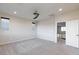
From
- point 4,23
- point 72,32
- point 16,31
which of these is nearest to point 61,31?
point 72,32

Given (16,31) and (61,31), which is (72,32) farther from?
(16,31)

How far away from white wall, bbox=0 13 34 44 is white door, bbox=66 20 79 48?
215 cm

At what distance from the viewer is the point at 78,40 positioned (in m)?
3.77

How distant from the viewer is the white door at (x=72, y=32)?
3.84m

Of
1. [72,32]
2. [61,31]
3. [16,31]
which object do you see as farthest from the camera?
[61,31]

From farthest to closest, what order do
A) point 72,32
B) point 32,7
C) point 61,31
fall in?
point 61,31, point 72,32, point 32,7

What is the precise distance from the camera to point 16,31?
3.21 m

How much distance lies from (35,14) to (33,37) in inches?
38.0

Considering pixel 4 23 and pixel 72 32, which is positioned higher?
pixel 4 23

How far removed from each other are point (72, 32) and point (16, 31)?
9.07 ft

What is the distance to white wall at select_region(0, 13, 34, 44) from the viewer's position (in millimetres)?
3114

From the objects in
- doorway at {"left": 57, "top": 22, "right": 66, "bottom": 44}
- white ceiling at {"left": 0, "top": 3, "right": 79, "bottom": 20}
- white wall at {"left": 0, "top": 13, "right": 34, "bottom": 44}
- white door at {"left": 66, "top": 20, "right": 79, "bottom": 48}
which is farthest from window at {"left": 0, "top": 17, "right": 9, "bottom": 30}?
white door at {"left": 66, "top": 20, "right": 79, "bottom": 48}

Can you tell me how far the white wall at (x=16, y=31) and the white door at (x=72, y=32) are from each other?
215 cm
